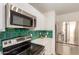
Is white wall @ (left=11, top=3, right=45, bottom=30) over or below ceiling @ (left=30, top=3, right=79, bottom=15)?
below

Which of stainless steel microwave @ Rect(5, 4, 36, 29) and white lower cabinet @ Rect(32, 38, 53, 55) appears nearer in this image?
stainless steel microwave @ Rect(5, 4, 36, 29)

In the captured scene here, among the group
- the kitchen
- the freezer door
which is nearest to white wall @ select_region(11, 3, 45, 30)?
the kitchen

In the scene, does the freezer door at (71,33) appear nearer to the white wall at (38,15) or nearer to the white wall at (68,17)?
the white wall at (68,17)

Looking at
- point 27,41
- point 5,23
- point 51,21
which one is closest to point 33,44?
point 27,41

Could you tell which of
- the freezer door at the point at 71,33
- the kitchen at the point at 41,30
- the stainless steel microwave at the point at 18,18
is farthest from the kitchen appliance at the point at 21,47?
the freezer door at the point at 71,33

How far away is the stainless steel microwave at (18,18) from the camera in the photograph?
21.3 inches

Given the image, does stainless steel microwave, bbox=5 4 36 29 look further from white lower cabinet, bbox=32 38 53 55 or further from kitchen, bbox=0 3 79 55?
white lower cabinet, bbox=32 38 53 55

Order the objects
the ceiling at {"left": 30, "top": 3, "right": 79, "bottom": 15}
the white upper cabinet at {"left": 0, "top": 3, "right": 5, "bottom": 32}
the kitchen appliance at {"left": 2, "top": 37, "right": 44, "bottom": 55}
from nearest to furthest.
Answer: the white upper cabinet at {"left": 0, "top": 3, "right": 5, "bottom": 32} < the kitchen appliance at {"left": 2, "top": 37, "right": 44, "bottom": 55} < the ceiling at {"left": 30, "top": 3, "right": 79, "bottom": 15}

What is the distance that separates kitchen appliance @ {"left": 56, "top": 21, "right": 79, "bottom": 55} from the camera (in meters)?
0.77

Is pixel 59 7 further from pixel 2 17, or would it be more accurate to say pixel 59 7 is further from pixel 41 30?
pixel 2 17

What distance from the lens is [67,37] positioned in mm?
794

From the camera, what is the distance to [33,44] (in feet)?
2.68

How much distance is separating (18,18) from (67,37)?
0.41m
